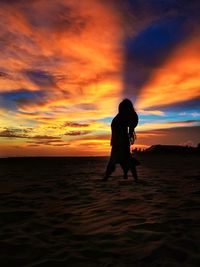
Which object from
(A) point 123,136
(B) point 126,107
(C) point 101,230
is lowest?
(C) point 101,230

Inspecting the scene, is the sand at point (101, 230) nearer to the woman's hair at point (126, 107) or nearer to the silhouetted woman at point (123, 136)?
the silhouetted woman at point (123, 136)

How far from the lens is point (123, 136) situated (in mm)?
12141

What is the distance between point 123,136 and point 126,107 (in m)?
1.01

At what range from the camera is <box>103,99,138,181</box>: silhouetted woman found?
1193 cm

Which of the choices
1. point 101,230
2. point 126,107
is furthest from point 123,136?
point 101,230

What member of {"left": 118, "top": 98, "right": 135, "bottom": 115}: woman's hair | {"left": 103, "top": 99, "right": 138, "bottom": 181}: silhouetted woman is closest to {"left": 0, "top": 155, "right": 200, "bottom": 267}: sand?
{"left": 103, "top": 99, "right": 138, "bottom": 181}: silhouetted woman

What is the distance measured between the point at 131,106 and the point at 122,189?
3.55 meters

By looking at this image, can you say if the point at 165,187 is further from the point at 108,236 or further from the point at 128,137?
the point at 108,236

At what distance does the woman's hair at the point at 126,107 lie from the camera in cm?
1194

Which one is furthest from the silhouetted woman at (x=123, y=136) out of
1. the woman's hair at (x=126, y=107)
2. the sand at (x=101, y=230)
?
the sand at (x=101, y=230)

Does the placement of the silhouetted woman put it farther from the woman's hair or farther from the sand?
the sand

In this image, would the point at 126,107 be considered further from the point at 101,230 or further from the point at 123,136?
the point at 101,230

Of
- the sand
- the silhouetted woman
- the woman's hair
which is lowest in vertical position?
the sand

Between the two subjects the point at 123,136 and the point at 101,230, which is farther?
the point at 123,136
